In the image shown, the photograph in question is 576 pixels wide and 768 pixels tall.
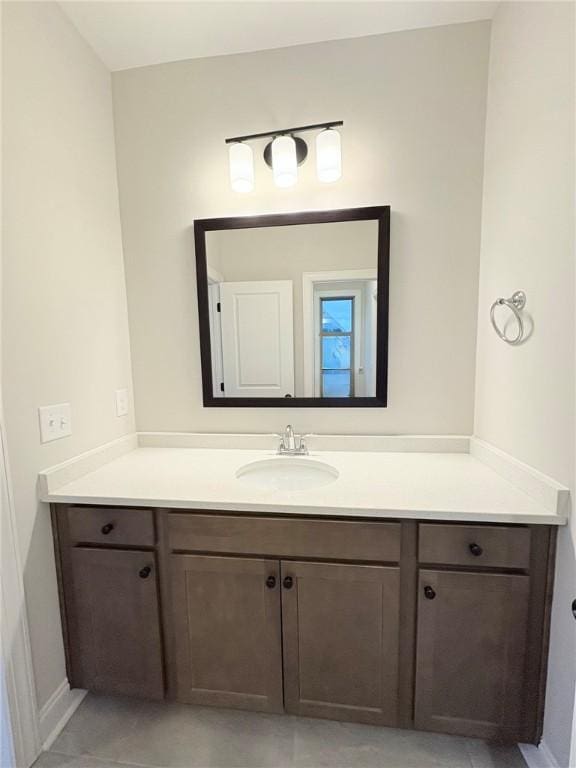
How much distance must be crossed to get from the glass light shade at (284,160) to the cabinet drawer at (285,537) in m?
1.31

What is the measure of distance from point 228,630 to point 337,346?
45.1 inches

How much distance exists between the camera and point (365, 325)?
1.52m

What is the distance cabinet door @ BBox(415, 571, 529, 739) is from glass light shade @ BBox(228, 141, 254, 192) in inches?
62.6

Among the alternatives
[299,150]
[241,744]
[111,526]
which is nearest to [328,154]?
[299,150]

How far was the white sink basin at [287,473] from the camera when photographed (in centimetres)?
147

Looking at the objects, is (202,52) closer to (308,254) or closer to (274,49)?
(274,49)

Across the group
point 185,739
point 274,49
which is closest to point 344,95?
point 274,49

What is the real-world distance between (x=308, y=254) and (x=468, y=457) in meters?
1.12

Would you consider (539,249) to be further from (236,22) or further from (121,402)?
(121,402)

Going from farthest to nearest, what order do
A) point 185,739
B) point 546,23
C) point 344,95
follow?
point 344,95
point 185,739
point 546,23

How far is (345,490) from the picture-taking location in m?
1.16

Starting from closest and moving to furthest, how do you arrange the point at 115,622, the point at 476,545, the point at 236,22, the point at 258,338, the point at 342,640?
the point at 476,545
the point at 342,640
the point at 115,622
the point at 236,22
the point at 258,338

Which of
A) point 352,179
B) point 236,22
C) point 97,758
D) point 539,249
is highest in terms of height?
point 236,22

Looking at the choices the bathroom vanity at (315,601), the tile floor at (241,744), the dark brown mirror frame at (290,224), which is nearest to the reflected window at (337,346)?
the dark brown mirror frame at (290,224)
